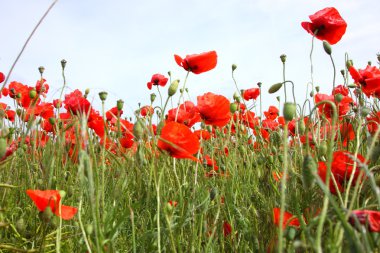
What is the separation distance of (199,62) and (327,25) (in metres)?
0.57

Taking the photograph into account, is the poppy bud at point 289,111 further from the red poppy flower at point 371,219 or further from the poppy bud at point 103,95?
the poppy bud at point 103,95

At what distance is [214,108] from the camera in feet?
6.40

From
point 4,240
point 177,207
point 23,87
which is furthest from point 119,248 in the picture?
point 23,87

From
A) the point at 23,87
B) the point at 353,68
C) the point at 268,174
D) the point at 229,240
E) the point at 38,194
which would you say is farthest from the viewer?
the point at 23,87

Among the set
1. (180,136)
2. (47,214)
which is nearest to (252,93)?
(180,136)

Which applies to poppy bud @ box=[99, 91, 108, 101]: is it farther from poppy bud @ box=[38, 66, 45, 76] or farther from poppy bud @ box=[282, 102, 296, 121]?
poppy bud @ box=[38, 66, 45, 76]

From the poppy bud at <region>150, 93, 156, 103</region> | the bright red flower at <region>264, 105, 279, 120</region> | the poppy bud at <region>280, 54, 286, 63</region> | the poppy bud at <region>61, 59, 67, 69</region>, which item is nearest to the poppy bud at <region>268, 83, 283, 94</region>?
the poppy bud at <region>280, 54, 286, 63</region>

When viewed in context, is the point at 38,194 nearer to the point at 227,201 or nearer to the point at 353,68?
the point at 227,201

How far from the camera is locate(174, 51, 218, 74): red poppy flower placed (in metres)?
2.06

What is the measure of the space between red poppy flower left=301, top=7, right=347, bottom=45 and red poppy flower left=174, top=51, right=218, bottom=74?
42 cm

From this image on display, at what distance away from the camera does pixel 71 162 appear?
2.42m

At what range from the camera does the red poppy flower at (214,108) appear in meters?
1.95

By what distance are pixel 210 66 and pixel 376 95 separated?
77cm

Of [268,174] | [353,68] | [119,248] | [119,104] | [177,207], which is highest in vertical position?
[353,68]
